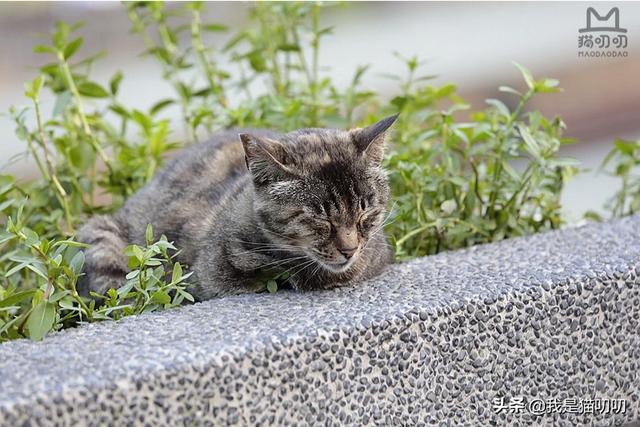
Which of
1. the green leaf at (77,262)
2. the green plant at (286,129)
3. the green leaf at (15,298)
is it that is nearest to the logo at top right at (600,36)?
the green plant at (286,129)

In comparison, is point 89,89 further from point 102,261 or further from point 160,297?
point 160,297

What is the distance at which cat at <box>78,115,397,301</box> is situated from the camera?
2.27 metres

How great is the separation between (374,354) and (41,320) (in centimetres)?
78

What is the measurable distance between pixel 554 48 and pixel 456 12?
3.66 feet

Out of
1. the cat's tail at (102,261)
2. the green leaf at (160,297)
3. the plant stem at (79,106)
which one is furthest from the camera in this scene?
the plant stem at (79,106)

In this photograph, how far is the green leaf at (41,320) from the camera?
193 cm

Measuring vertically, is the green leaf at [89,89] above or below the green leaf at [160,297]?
above

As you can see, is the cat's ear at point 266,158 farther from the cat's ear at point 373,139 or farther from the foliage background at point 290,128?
the foliage background at point 290,128

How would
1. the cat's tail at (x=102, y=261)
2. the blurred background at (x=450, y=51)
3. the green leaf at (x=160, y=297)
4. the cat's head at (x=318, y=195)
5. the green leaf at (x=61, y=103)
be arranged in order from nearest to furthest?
1. the green leaf at (x=160, y=297)
2. the cat's head at (x=318, y=195)
3. the cat's tail at (x=102, y=261)
4. the green leaf at (x=61, y=103)
5. the blurred background at (x=450, y=51)

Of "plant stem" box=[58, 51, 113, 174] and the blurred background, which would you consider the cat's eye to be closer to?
"plant stem" box=[58, 51, 113, 174]

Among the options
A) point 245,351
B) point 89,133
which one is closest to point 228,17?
point 89,133

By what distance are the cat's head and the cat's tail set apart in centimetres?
64

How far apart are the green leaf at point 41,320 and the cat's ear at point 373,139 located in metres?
0.93

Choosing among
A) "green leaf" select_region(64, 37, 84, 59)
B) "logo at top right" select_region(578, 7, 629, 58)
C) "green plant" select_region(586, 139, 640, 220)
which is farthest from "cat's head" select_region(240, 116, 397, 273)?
"logo at top right" select_region(578, 7, 629, 58)
